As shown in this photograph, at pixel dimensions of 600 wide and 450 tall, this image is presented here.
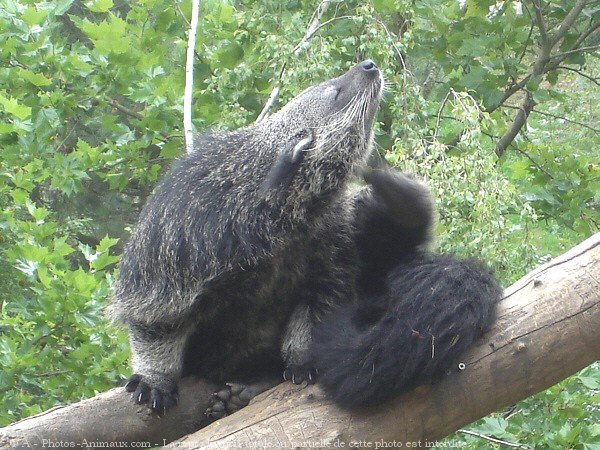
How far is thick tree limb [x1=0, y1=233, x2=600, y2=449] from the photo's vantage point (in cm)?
226

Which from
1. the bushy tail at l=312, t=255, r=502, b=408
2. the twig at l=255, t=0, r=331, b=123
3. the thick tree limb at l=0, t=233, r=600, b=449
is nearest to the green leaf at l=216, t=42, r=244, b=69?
the twig at l=255, t=0, r=331, b=123

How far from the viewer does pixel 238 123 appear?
156 inches

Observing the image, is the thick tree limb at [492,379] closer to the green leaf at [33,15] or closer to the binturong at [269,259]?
the binturong at [269,259]

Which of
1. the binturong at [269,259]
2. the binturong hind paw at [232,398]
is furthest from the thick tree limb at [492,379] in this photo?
the binturong hind paw at [232,398]

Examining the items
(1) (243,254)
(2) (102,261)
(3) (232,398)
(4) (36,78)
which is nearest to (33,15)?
(4) (36,78)

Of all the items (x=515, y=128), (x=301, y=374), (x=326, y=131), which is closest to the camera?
(x=301, y=374)

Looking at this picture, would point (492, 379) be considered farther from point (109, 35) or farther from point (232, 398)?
point (109, 35)

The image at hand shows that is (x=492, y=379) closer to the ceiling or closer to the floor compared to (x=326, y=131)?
closer to the floor

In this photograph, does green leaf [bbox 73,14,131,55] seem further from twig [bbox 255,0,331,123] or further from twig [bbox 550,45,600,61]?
twig [bbox 550,45,600,61]

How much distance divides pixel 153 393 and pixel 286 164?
0.99m

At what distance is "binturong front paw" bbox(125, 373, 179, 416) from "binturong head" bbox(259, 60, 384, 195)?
0.84 m

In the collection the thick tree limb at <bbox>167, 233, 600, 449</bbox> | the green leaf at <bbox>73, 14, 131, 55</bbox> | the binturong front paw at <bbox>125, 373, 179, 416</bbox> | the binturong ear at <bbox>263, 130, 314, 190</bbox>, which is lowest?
the binturong front paw at <bbox>125, 373, 179, 416</bbox>

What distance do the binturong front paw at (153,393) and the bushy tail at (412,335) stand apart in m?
0.62

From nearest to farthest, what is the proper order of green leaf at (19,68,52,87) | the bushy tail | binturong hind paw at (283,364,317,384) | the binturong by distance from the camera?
the bushy tail → binturong hind paw at (283,364,317,384) → the binturong → green leaf at (19,68,52,87)
